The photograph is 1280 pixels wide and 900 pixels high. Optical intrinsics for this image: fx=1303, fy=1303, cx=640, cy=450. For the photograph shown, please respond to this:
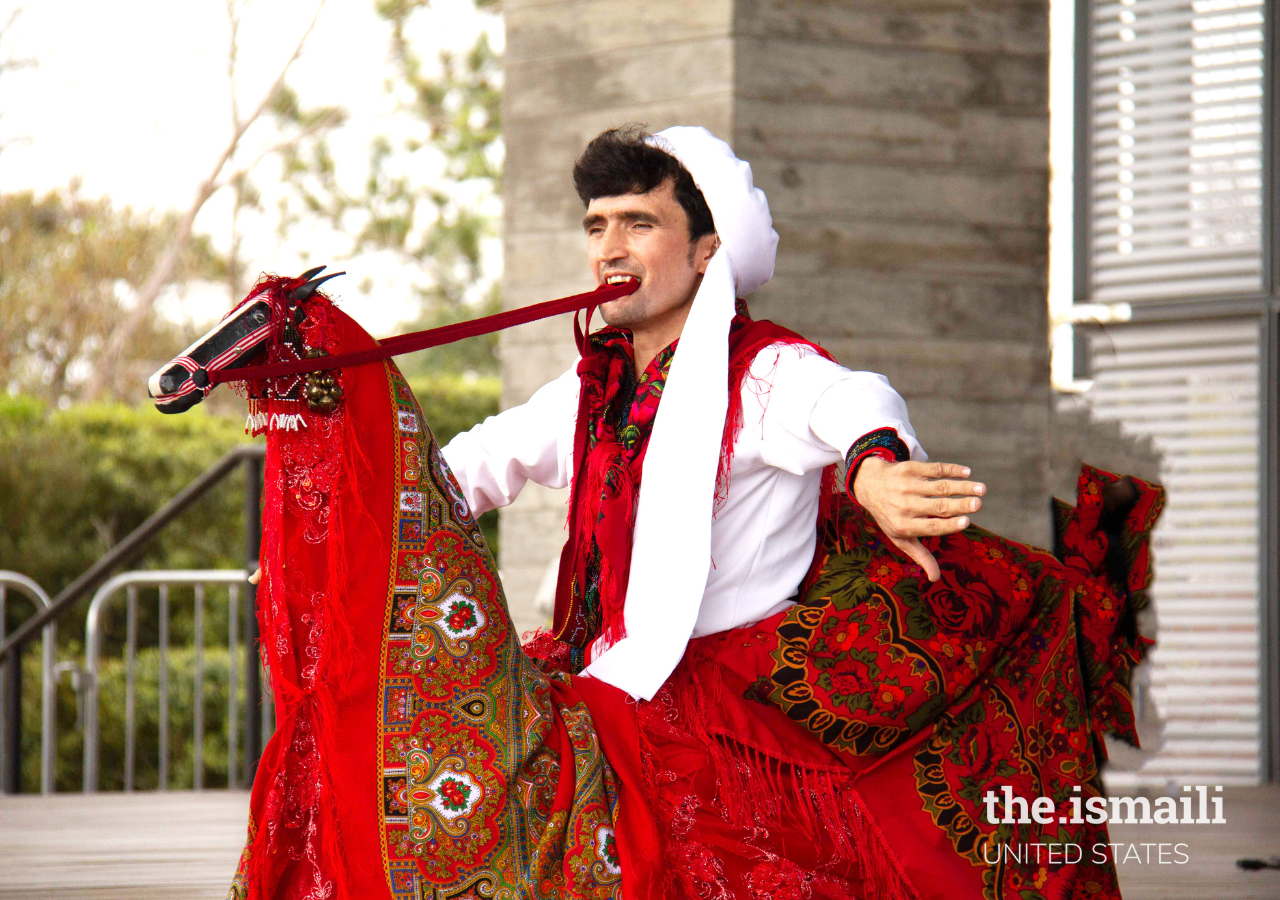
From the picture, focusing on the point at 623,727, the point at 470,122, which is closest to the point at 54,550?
the point at 470,122

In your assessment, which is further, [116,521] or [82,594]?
[116,521]

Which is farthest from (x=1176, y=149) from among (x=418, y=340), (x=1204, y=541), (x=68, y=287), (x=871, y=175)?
(x=68, y=287)

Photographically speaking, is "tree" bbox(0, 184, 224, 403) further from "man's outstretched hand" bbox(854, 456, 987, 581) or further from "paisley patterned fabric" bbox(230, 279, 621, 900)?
"man's outstretched hand" bbox(854, 456, 987, 581)

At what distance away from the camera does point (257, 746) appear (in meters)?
4.62

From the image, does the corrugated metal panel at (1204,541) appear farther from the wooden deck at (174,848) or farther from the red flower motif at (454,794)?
the red flower motif at (454,794)

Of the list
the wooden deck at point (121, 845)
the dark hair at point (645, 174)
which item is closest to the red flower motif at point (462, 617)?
the dark hair at point (645, 174)

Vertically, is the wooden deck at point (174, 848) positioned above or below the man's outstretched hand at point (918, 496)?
below

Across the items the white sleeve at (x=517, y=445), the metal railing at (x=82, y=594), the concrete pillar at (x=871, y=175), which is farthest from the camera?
the metal railing at (x=82, y=594)

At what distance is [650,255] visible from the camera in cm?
205

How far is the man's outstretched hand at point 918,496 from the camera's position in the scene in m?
1.62

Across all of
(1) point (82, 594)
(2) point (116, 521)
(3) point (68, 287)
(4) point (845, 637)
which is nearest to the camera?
(4) point (845, 637)

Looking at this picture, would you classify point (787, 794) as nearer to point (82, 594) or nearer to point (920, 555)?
point (920, 555)

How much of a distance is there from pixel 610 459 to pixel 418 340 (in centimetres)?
35

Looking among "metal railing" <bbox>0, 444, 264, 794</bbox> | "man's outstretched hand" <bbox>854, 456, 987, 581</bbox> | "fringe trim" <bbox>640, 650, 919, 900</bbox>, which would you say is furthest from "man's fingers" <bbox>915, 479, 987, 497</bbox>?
"metal railing" <bbox>0, 444, 264, 794</bbox>
